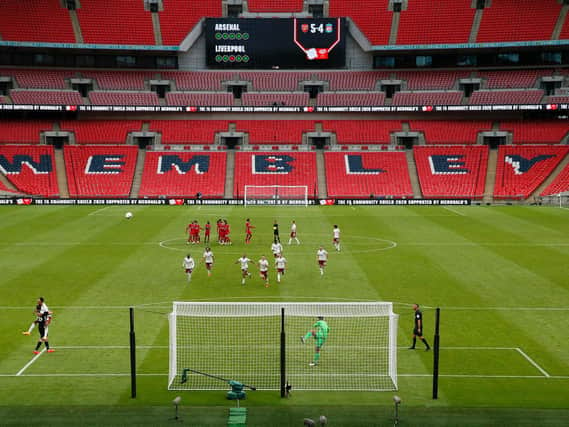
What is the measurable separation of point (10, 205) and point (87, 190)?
24.5 ft

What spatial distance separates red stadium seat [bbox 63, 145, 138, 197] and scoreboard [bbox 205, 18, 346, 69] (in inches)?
619

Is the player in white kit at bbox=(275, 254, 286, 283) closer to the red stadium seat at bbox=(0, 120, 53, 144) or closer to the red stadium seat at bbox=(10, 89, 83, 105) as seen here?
the red stadium seat at bbox=(0, 120, 53, 144)

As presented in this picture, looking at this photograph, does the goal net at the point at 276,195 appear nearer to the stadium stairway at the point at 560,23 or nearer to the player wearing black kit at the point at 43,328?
the stadium stairway at the point at 560,23

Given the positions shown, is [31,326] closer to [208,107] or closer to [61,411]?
[61,411]

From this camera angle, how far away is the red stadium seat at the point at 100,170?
60.8 metres

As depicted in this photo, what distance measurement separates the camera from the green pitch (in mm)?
13797

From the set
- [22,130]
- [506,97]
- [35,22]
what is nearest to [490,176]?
[506,97]

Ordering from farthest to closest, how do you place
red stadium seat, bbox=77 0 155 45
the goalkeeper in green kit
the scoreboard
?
1. red stadium seat, bbox=77 0 155 45
2. the scoreboard
3. the goalkeeper in green kit

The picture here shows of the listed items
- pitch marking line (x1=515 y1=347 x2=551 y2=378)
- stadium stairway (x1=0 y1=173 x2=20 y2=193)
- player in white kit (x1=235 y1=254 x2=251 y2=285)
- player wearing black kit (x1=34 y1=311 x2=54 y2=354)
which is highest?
stadium stairway (x1=0 y1=173 x2=20 y2=193)

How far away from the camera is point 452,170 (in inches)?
2504

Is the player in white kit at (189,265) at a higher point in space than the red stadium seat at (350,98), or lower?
lower

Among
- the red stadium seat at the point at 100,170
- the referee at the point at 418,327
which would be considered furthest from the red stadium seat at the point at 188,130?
the referee at the point at 418,327

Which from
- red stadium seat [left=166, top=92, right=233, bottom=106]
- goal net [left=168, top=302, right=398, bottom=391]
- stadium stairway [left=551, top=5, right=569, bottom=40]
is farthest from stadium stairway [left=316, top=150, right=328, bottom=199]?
goal net [left=168, top=302, right=398, bottom=391]

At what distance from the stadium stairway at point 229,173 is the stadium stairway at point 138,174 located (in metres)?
8.74
